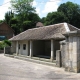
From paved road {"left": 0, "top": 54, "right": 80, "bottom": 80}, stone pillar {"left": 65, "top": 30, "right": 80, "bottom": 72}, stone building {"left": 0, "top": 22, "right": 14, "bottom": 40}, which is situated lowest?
paved road {"left": 0, "top": 54, "right": 80, "bottom": 80}

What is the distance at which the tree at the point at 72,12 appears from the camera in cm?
5898

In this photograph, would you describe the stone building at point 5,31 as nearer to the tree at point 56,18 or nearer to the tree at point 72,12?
the tree at point 56,18

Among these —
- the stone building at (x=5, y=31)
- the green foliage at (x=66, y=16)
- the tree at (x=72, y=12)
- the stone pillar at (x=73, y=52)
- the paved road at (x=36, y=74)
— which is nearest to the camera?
the paved road at (x=36, y=74)

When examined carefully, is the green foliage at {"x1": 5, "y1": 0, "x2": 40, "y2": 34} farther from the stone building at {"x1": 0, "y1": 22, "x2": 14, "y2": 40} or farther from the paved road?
the paved road

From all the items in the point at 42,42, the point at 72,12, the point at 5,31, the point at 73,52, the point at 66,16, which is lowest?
the point at 73,52

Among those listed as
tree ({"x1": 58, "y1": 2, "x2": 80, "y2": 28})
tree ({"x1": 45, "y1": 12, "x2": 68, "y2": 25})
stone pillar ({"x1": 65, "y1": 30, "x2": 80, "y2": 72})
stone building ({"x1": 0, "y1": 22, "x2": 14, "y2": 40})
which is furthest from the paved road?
tree ({"x1": 58, "y1": 2, "x2": 80, "y2": 28})

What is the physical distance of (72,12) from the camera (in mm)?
61188

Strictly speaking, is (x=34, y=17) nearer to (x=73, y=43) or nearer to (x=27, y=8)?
(x=27, y=8)

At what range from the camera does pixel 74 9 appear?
203 feet

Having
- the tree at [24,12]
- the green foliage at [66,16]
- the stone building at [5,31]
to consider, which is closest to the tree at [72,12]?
the green foliage at [66,16]

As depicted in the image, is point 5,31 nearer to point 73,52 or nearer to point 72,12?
point 72,12

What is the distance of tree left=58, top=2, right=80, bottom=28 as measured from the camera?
58978 millimetres

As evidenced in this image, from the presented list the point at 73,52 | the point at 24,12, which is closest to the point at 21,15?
the point at 24,12

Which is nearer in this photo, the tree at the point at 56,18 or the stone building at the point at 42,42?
the stone building at the point at 42,42
